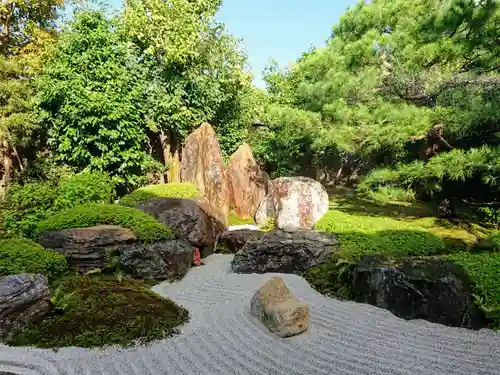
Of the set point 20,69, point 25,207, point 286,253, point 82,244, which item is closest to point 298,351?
point 286,253

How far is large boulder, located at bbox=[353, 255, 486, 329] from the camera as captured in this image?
5203 mm

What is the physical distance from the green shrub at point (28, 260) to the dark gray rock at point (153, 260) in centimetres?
108

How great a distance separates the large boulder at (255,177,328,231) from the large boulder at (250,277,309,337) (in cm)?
457

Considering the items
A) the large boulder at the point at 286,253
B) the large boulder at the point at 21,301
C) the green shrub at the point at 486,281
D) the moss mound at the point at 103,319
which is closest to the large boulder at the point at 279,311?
the moss mound at the point at 103,319

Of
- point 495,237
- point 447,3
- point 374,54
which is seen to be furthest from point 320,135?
point 495,237

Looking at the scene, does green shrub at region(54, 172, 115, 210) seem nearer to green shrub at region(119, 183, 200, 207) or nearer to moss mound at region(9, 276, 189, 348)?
green shrub at region(119, 183, 200, 207)

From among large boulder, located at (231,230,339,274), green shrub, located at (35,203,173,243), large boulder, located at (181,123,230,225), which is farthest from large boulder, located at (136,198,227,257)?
large boulder, located at (181,123,230,225)

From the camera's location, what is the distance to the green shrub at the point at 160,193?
9.95 meters

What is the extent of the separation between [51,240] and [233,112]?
9048 mm

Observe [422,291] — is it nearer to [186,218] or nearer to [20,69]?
[186,218]

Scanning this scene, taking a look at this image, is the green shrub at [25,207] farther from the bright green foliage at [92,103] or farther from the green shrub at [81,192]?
the bright green foliage at [92,103]

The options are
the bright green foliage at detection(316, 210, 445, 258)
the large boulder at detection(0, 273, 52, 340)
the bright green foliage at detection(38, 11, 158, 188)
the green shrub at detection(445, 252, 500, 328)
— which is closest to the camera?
the large boulder at detection(0, 273, 52, 340)

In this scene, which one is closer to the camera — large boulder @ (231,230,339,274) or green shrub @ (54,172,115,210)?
large boulder @ (231,230,339,274)

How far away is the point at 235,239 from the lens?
9.53 meters
